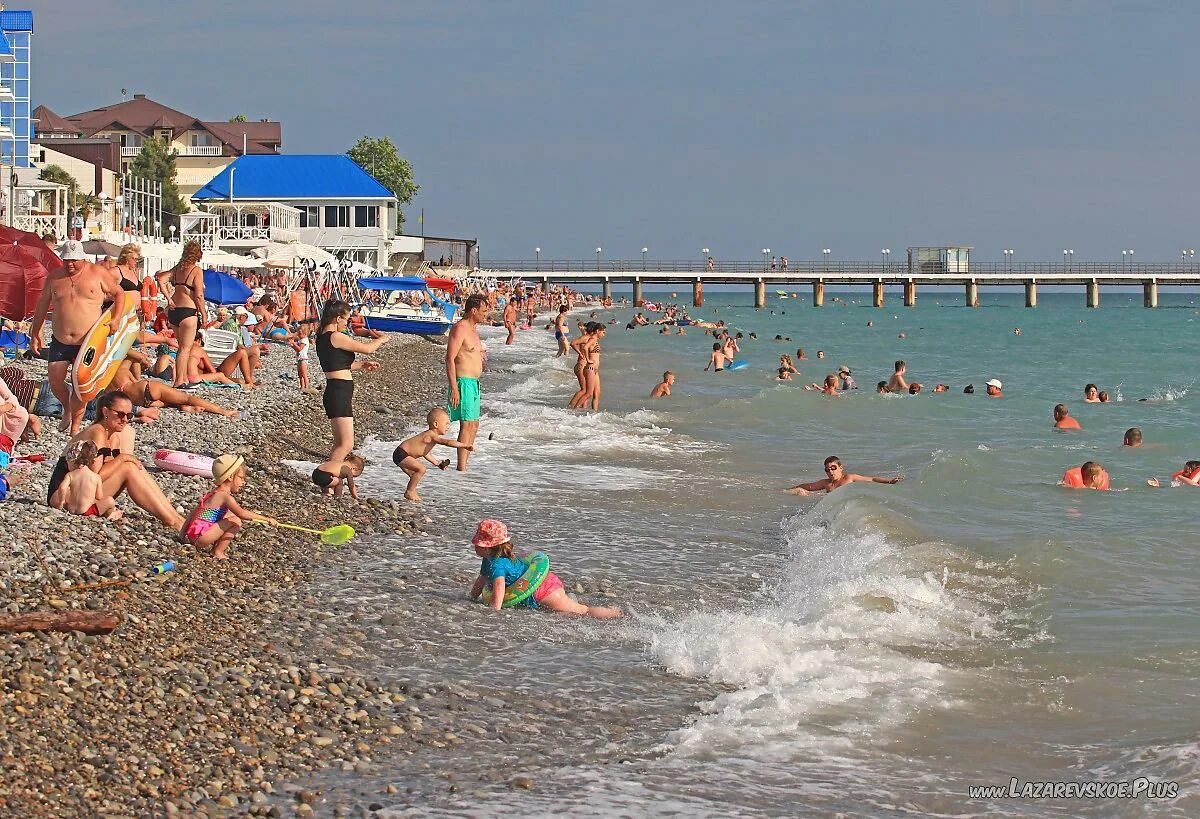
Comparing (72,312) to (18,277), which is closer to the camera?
(72,312)

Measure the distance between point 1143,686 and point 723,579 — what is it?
115 inches

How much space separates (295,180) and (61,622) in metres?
55.7

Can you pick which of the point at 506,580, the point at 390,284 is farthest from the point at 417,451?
the point at 390,284

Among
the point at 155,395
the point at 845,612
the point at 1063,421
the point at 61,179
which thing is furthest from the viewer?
the point at 61,179

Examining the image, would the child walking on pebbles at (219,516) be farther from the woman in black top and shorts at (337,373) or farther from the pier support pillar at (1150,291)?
the pier support pillar at (1150,291)

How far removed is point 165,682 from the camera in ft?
18.9

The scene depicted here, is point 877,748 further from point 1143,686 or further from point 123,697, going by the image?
point 123,697

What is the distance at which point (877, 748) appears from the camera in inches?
227

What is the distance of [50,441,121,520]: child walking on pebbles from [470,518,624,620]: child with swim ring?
2.31 m

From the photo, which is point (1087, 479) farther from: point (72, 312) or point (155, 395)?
point (72, 312)

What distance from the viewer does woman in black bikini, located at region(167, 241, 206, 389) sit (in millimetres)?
13977

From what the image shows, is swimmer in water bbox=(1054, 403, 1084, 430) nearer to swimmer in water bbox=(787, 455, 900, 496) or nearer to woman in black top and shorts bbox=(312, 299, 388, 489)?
swimmer in water bbox=(787, 455, 900, 496)

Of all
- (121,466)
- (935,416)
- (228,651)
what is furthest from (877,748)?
(935,416)

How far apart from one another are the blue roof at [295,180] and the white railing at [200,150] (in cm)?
1624
